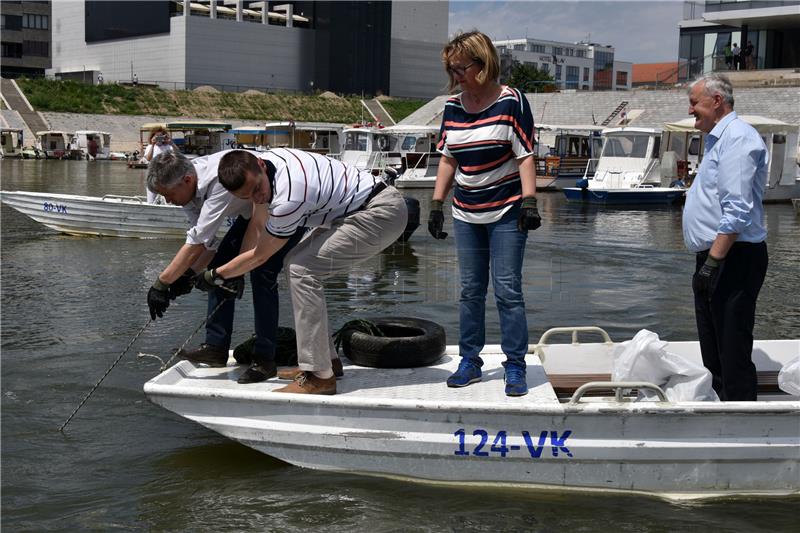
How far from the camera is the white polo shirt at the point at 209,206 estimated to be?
Result: 5488 millimetres

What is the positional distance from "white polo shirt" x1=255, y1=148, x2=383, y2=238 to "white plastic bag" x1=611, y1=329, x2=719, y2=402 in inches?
77.1

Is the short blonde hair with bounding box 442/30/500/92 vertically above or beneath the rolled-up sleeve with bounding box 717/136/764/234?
above

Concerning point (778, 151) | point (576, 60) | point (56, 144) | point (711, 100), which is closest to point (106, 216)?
point (711, 100)

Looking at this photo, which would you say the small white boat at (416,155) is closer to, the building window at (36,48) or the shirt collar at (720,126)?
the shirt collar at (720,126)

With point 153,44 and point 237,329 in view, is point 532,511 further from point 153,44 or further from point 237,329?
point 153,44

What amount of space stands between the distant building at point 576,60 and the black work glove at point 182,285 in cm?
13464

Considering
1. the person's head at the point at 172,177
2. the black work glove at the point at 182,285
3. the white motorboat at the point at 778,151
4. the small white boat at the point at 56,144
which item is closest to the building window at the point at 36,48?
the small white boat at the point at 56,144

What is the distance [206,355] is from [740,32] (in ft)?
184

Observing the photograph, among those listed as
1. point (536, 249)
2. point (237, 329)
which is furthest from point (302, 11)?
point (237, 329)

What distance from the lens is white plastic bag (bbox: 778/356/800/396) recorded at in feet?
18.6

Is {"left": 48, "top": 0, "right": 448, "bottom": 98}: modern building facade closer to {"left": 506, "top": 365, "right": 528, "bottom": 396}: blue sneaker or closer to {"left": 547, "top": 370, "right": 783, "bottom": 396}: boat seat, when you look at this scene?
{"left": 547, "top": 370, "right": 783, "bottom": 396}: boat seat

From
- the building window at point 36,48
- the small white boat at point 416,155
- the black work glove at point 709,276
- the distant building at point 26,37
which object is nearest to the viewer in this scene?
the black work glove at point 709,276

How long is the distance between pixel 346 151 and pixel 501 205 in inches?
1368

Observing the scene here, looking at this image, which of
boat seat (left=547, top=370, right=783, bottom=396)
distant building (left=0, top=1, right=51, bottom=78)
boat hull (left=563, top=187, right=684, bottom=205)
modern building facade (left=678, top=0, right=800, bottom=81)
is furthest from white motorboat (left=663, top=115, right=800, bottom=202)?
distant building (left=0, top=1, right=51, bottom=78)
